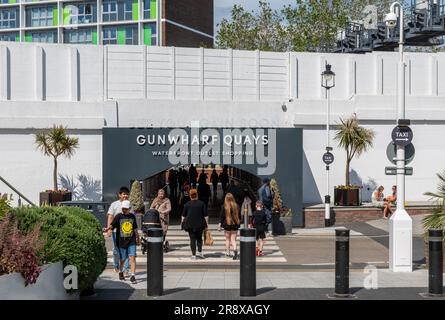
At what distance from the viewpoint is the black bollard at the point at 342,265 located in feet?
41.0

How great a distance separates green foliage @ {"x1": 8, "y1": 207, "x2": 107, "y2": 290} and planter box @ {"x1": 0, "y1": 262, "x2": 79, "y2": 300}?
0.71 feet

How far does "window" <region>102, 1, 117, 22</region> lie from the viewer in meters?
79.8

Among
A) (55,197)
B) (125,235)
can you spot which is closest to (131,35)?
(55,197)

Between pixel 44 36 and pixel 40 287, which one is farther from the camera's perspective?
pixel 44 36

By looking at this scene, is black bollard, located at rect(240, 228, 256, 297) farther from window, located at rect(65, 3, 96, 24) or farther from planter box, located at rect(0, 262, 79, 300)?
window, located at rect(65, 3, 96, 24)

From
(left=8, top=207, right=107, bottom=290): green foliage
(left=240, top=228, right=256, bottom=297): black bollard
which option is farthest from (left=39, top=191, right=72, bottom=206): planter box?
(left=240, top=228, right=256, bottom=297): black bollard

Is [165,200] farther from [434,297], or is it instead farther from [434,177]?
[434,177]

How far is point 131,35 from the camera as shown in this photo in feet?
256

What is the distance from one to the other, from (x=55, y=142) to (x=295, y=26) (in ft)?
135

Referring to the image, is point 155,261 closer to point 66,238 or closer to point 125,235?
point 66,238

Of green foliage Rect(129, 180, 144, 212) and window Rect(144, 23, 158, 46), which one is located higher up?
window Rect(144, 23, 158, 46)

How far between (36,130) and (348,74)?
1445cm

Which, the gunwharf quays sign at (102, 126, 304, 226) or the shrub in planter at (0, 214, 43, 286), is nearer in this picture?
the shrub in planter at (0, 214, 43, 286)

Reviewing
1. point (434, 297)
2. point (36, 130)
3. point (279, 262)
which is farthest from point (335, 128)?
point (434, 297)
